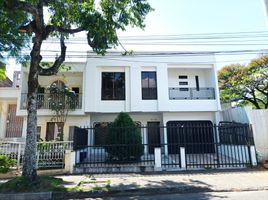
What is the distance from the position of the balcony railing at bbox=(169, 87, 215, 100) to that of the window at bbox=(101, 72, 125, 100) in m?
3.65

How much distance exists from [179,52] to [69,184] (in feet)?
38.6

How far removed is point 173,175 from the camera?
30.4 ft

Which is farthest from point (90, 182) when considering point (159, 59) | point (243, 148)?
point (159, 59)

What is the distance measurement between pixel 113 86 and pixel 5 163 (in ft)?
27.6

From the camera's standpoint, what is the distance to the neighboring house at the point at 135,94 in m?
15.3

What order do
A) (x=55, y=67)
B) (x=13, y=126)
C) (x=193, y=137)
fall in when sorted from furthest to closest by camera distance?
(x=13, y=126) < (x=193, y=137) < (x=55, y=67)

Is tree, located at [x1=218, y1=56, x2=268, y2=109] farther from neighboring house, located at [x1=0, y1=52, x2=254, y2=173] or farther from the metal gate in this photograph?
the metal gate

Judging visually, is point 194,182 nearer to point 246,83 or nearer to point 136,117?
point 136,117

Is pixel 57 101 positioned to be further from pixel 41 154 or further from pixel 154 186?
pixel 154 186

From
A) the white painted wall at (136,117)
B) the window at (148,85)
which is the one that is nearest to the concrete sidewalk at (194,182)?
the white painted wall at (136,117)

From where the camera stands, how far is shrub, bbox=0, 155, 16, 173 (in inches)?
384

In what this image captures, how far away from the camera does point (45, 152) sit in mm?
10344

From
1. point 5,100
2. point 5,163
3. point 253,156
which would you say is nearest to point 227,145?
point 253,156

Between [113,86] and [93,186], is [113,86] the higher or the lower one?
the higher one
